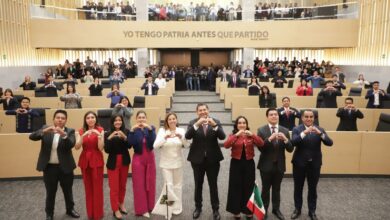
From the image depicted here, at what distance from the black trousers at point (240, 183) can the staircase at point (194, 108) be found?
193 inches

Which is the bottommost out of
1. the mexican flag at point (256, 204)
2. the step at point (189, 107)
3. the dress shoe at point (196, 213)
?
the dress shoe at point (196, 213)

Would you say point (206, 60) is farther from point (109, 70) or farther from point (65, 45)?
point (65, 45)

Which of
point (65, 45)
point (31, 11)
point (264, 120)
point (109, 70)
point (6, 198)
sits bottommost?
point (6, 198)

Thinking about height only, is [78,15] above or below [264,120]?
above

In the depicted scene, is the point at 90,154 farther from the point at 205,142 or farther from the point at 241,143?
the point at 241,143

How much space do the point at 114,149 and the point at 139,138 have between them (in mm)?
345

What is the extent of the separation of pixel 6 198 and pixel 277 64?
1384 cm

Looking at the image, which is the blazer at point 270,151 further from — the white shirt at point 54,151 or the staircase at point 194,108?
the staircase at point 194,108

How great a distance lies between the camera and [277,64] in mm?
17094

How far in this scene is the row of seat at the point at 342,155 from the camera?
6219 mm

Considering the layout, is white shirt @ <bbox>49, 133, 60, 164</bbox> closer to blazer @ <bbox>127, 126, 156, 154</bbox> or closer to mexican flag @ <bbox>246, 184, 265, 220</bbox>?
blazer @ <bbox>127, 126, 156, 154</bbox>

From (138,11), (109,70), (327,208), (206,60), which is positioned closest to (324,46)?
(206,60)

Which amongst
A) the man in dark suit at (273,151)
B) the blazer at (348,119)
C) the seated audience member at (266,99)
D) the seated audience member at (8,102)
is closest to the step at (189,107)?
the seated audience member at (266,99)

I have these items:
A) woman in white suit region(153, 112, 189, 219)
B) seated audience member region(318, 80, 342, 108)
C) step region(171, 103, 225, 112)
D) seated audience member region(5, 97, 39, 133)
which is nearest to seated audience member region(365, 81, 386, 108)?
seated audience member region(318, 80, 342, 108)
